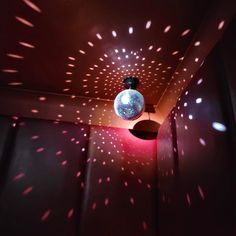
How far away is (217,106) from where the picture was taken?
0.83 metres

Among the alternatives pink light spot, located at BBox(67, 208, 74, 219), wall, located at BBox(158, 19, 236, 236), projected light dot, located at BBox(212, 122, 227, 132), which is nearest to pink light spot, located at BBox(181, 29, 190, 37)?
wall, located at BBox(158, 19, 236, 236)

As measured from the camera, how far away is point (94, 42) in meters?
1.29

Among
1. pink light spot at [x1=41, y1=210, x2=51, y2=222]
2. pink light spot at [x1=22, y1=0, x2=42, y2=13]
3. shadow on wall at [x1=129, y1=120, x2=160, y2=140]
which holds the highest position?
pink light spot at [x1=22, y1=0, x2=42, y2=13]

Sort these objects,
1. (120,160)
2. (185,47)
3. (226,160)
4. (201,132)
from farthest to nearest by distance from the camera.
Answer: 1. (120,160)
2. (185,47)
3. (201,132)
4. (226,160)

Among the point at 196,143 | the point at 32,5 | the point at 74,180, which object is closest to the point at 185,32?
the point at 196,143

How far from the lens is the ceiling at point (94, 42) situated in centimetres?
110

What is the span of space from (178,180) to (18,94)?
122cm

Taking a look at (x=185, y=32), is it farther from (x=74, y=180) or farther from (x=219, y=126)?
(x=74, y=180)

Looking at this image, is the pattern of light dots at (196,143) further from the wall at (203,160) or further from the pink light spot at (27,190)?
the pink light spot at (27,190)

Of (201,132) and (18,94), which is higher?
(18,94)

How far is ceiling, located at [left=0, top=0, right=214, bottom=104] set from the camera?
3.62 ft

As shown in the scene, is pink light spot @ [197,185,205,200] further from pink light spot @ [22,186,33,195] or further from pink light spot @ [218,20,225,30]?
pink light spot @ [22,186,33,195]

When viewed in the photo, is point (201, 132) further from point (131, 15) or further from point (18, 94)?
point (18, 94)

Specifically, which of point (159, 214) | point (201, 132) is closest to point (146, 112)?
point (159, 214)
